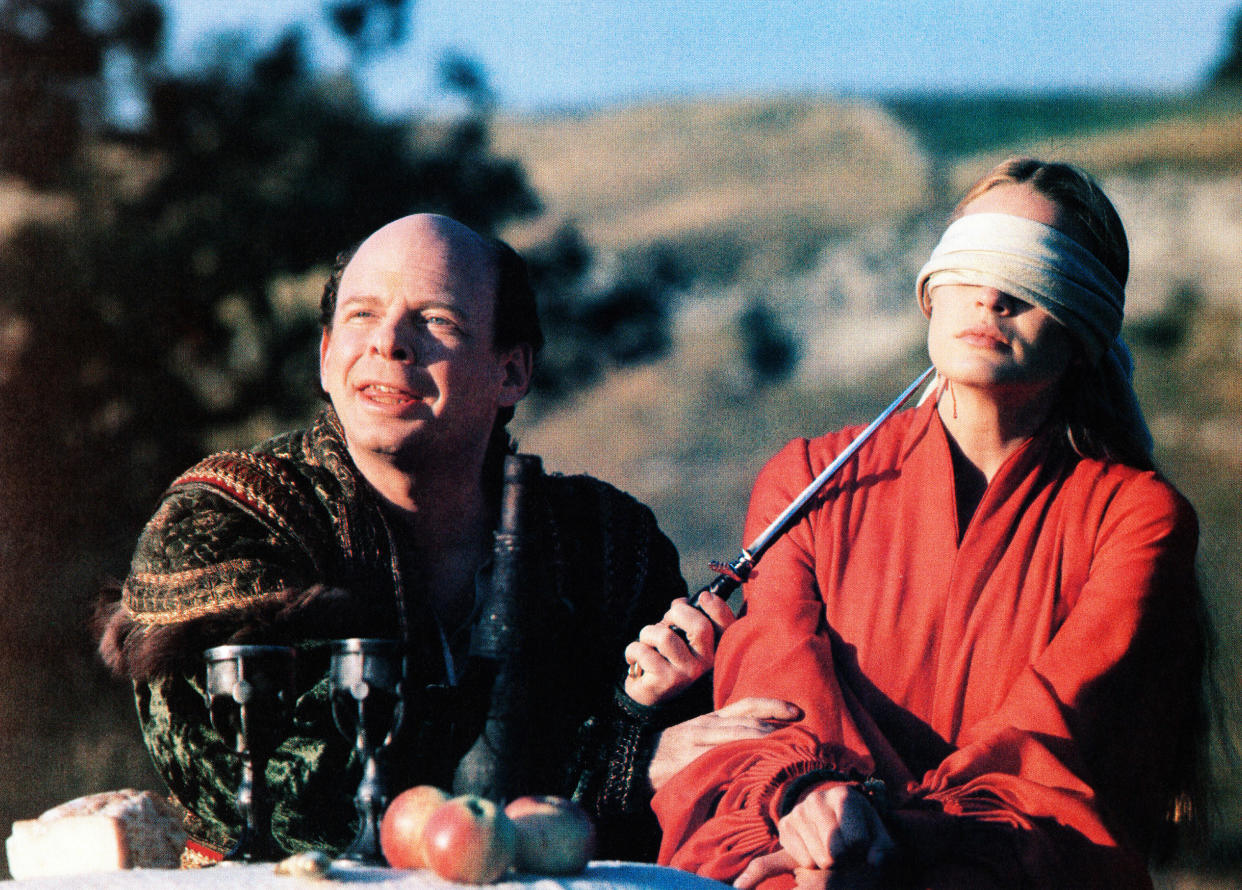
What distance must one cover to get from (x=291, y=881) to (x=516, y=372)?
1.47 metres

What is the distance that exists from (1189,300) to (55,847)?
433 cm

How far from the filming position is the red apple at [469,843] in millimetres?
1978

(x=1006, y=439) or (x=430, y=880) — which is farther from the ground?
(x=1006, y=439)

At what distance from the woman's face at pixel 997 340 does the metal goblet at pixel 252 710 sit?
47.7 inches

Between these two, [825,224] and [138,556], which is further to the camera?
[825,224]

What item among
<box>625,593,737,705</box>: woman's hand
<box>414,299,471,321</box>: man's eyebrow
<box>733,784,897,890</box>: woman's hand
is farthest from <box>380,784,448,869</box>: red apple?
<box>414,299,471,321</box>: man's eyebrow

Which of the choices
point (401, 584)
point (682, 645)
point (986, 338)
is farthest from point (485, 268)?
point (986, 338)

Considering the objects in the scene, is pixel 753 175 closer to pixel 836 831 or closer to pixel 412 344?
pixel 412 344

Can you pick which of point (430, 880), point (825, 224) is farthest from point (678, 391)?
point (430, 880)

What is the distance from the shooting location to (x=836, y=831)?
2.20 metres

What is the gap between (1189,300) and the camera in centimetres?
552

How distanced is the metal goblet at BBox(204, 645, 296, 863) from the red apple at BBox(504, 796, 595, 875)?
48 cm

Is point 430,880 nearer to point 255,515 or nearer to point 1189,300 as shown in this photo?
point 255,515

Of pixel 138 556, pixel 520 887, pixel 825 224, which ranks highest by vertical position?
pixel 825 224
